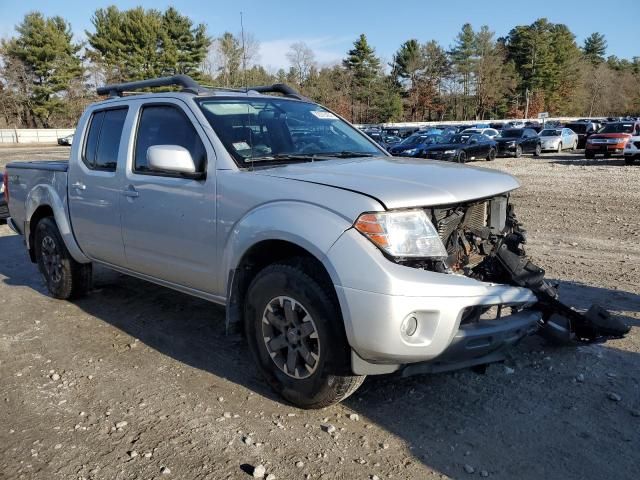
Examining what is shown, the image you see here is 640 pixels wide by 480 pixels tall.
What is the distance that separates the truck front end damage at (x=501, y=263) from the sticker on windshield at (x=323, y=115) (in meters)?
1.72

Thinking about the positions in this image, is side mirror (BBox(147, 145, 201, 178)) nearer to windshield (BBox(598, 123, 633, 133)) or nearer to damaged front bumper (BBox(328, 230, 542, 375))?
damaged front bumper (BBox(328, 230, 542, 375))

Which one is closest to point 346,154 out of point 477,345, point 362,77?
point 477,345

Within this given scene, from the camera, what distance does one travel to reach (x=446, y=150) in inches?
968

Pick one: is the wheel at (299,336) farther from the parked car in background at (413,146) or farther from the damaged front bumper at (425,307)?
the parked car in background at (413,146)

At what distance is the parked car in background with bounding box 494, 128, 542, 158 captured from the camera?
29.0 m

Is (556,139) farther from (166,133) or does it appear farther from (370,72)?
(370,72)

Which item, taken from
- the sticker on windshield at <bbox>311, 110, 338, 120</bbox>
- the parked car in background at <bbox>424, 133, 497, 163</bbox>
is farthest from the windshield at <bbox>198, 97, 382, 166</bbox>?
the parked car in background at <bbox>424, 133, 497, 163</bbox>

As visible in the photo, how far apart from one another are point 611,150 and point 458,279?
80.6 ft

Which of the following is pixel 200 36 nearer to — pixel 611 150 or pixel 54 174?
pixel 611 150

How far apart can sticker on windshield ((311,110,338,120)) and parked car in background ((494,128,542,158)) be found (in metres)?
25.8

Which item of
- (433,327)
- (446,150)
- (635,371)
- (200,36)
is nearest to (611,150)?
(446,150)

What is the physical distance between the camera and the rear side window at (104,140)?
16.0 ft

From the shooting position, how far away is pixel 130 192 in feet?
14.7

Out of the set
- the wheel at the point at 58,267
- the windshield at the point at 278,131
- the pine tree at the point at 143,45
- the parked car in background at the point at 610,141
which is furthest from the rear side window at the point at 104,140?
the pine tree at the point at 143,45
